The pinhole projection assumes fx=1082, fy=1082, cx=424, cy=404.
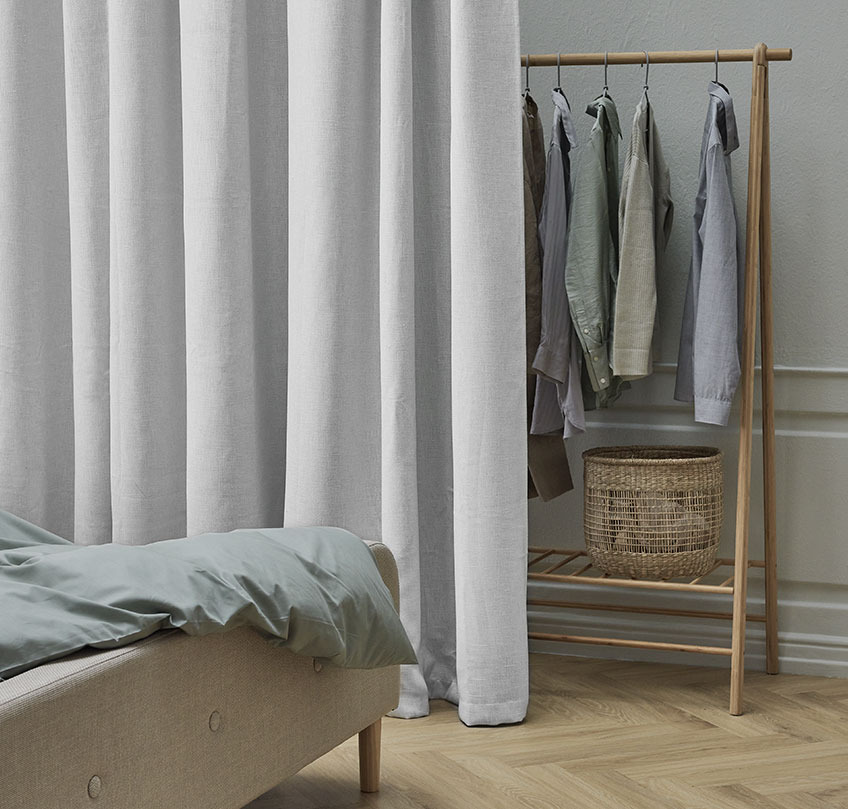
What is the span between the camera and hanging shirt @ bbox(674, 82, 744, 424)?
244 centimetres

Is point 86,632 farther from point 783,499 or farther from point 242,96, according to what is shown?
point 783,499

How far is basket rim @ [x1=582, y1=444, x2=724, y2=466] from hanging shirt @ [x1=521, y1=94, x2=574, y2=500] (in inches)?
4.6

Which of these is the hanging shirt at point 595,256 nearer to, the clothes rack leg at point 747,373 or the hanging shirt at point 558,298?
the hanging shirt at point 558,298

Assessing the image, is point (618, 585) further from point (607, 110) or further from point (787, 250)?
point (607, 110)

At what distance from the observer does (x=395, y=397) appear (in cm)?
243

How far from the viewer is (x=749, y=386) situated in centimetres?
248

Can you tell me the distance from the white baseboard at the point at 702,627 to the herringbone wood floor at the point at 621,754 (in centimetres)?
8

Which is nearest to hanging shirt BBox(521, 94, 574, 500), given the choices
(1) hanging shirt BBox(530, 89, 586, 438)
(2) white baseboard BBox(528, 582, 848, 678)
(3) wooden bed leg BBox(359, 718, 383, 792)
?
(1) hanging shirt BBox(530, 89, 586, 438)

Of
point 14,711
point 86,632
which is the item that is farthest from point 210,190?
point 14,711

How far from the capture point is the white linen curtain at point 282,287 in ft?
7.84

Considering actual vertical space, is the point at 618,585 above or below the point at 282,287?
below

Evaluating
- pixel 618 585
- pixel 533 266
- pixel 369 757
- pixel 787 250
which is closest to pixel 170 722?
pixel 369 757

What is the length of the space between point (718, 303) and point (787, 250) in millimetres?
488

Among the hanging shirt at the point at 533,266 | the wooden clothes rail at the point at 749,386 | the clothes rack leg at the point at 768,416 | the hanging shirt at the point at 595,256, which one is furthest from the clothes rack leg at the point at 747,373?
the hanging shirt at the point at 533,266
